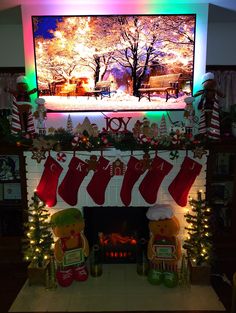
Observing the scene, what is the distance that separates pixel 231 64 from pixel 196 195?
5.69ft

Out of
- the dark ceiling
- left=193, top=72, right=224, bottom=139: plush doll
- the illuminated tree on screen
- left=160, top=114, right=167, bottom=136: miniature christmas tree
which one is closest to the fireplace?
left=160, top=114, right=167, bottom=136: miniature christmas tree

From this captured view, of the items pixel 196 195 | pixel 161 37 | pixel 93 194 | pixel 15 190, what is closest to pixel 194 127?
pixel 196 195

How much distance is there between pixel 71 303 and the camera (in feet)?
10.2

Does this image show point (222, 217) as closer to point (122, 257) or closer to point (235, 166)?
point (235, 166)

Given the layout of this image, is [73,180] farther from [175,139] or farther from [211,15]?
[211,15]

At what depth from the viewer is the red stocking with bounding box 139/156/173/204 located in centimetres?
351

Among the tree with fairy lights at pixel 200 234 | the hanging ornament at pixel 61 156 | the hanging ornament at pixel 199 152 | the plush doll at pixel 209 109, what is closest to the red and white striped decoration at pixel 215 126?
the plush doll at pixel 209 109

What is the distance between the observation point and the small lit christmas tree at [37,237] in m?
3.37

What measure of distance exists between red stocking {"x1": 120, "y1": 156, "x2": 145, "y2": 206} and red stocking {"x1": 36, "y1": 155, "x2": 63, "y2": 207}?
0.74m

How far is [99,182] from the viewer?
356cm

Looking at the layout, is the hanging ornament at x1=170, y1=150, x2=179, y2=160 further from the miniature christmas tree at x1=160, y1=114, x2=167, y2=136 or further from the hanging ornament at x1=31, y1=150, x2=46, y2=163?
the hanging ornament at x1=31, y1=150, x2=46, y2=163

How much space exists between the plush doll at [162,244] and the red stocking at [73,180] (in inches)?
33.6

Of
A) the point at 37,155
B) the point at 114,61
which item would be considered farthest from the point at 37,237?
the point at 114,61

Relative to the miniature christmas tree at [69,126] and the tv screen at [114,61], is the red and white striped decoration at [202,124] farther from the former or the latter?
the miniature christmas tree at [69,126]
